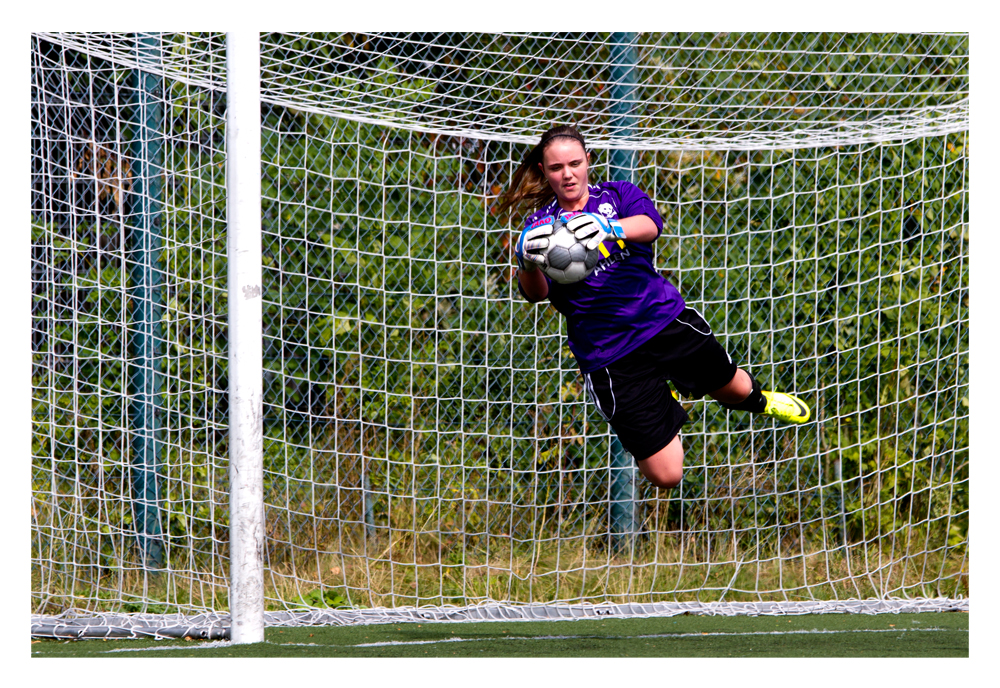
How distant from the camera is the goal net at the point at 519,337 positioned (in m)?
5.22

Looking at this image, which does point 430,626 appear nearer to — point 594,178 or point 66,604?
point 66,604

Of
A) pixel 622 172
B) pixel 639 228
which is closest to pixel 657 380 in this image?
pixel 639 228

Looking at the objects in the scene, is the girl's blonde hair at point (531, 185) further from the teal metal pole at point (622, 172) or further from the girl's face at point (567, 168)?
the teal metal pole at point (622, 172)

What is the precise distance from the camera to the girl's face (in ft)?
11.1

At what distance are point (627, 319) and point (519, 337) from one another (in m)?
2.19

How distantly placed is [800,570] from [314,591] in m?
2.73

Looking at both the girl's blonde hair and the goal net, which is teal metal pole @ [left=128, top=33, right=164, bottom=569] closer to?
the goal net

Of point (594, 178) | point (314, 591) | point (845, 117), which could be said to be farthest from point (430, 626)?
point (845, 117)

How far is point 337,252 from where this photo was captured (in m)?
5.63

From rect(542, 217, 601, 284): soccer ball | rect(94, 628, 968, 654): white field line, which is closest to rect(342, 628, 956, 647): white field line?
rect(94, 628, 968, 654): white field line

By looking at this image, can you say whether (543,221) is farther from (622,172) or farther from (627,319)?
(622,172)

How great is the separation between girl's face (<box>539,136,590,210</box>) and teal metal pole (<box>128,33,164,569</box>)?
227cm

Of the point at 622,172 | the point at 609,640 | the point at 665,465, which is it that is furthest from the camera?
the point at 622,172

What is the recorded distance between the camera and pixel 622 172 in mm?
5301
